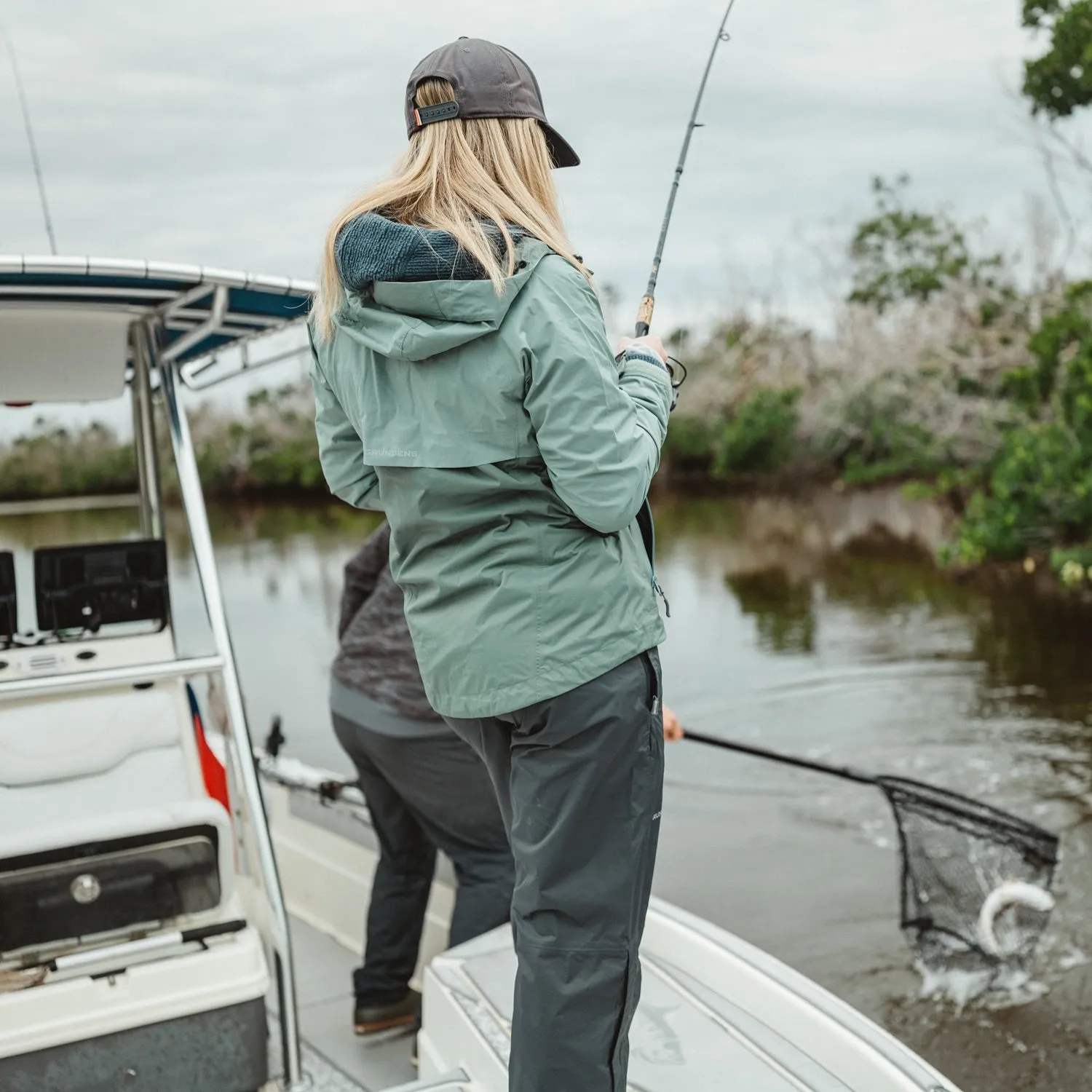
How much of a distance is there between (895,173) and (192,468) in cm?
2580

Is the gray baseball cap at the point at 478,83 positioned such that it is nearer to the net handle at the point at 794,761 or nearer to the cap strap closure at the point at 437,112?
the cap strap closure at the point at 437,112

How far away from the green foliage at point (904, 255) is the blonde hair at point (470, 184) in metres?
23.2

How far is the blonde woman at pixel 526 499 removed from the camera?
169 cm

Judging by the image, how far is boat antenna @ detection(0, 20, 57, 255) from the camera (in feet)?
9.81

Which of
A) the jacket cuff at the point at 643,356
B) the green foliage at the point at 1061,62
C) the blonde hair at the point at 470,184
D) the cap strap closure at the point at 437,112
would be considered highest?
the green foliage at the point at 1061,62

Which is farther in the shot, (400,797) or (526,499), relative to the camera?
(400,797)

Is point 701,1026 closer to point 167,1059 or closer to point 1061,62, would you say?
point 167,1059

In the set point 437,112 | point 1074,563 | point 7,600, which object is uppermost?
point 437,112

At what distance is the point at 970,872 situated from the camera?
404 centimetres

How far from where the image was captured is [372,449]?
1823 millimetres

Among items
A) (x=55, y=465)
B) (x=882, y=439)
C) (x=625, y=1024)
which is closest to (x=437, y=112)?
(x=625, y=1024)

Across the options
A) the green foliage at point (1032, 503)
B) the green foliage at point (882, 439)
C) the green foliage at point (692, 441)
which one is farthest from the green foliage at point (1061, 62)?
the green foliage at point (692, 441)

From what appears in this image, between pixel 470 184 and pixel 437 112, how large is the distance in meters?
0.12

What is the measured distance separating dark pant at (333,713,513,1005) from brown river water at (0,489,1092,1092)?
3.70 feet
